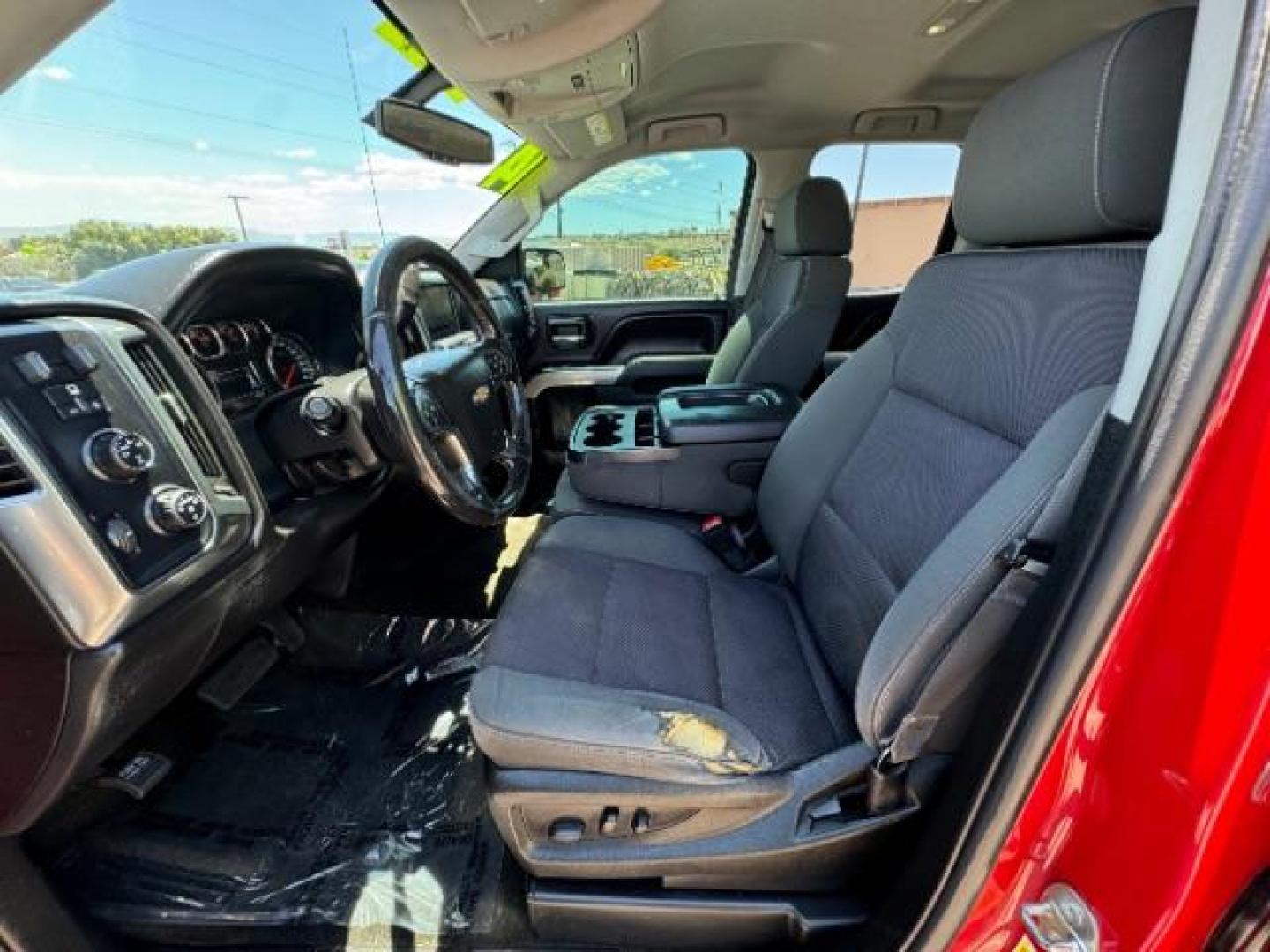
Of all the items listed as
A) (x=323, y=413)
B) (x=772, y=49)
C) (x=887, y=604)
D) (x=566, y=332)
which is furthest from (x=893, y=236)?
(x=323, y=413)

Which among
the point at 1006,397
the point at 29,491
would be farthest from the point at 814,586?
the point at 29,491

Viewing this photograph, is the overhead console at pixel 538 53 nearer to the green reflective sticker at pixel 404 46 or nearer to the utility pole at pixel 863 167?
the green reflective sticker at pixel 404 46

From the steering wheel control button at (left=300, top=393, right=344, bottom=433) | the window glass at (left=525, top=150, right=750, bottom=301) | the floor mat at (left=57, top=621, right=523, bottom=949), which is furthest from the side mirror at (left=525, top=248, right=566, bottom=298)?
the floor mat at (left=57, top=621, right=523, bottom=949)

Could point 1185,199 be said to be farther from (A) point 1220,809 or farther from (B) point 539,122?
(B) point 539,122

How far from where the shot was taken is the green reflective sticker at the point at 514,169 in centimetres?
239

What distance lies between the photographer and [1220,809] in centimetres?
50

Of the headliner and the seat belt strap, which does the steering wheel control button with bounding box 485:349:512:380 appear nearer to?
the headliner

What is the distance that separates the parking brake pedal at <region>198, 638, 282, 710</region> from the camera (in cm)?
137

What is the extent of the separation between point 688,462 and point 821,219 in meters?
1.04

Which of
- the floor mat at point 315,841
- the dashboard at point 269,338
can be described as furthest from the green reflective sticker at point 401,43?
the floor mat at point 315,841

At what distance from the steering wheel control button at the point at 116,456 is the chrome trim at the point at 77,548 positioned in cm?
5

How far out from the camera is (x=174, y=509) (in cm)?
84

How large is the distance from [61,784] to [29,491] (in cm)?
39

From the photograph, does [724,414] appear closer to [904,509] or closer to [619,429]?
[619,429]
